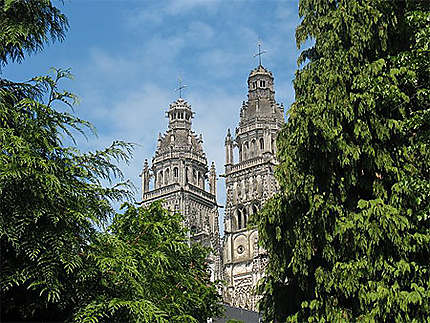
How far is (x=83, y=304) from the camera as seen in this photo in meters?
9.10

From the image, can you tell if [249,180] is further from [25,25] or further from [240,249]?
[25,25]

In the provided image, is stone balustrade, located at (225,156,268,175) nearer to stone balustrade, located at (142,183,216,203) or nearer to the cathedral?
the cathedral

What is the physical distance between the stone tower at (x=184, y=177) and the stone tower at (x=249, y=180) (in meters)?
3.29

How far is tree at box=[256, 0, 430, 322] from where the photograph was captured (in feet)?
34.3

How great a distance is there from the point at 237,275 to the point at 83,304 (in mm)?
46431

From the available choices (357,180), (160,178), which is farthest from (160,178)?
(357,180)

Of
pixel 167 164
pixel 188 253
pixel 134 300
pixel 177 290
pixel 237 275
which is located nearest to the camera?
pixel 134 300

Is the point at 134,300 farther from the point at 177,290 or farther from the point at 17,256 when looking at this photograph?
the point at 177,290

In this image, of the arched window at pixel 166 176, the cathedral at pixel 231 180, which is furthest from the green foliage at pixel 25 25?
the arched window at pixel 166 176

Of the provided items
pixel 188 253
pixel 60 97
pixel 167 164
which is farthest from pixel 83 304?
pixel 167 164

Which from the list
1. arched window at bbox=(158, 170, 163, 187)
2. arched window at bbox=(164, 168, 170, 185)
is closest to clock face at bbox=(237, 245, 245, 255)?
arched window at bbox=(164, 168, 170, 185)

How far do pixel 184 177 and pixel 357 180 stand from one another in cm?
4876

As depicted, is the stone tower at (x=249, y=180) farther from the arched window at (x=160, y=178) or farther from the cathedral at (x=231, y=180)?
the arched window at (x=160, y=178)

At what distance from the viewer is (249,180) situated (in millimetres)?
56656
